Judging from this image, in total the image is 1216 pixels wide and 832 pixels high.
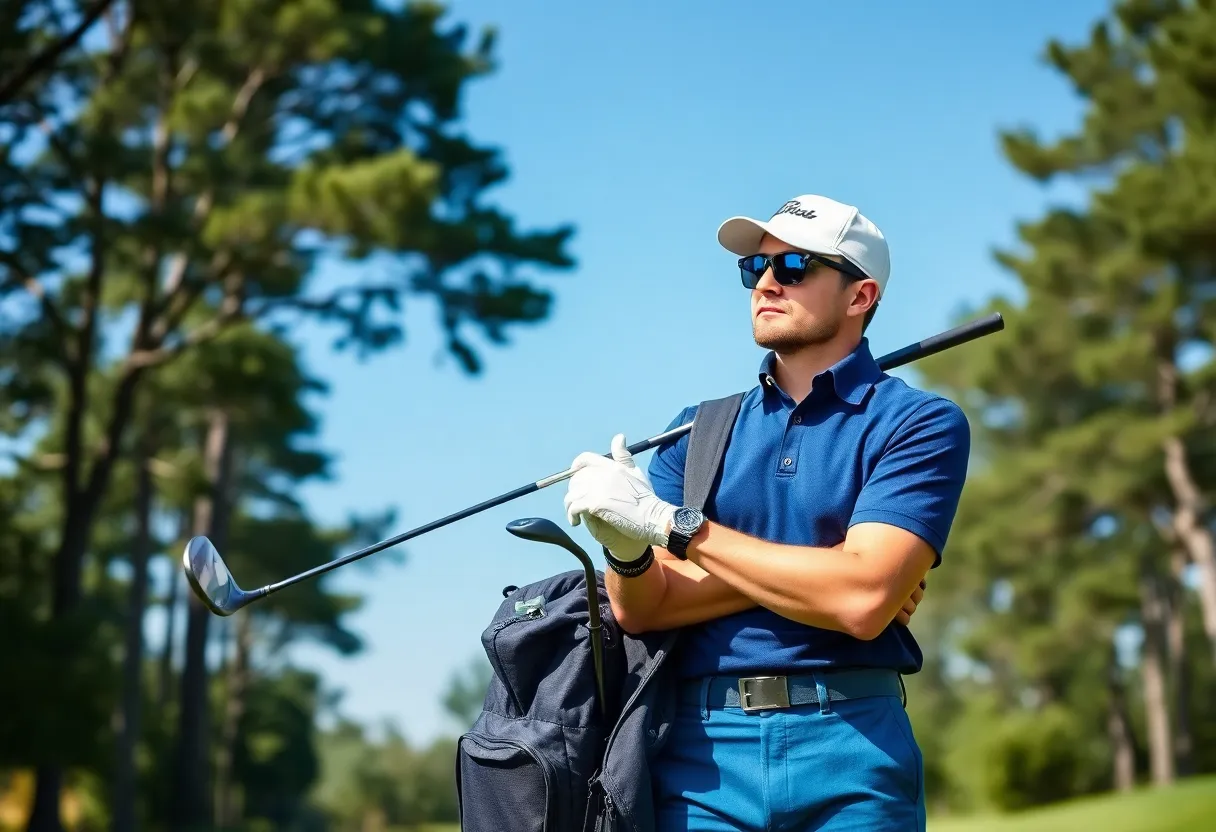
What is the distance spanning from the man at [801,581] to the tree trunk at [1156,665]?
3386 centimetres

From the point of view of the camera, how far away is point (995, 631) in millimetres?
38312

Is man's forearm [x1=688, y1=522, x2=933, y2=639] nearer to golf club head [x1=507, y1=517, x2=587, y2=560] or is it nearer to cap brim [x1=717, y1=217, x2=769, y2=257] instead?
golf club head [x1=507, y1=517, x2=587, y2=560]

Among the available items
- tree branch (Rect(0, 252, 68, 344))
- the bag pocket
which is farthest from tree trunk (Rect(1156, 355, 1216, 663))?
the bag pocket

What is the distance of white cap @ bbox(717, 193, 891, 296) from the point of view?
318 centimetres

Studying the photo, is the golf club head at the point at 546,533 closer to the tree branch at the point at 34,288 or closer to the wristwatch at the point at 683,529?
the wristwatch at the point at 683,529

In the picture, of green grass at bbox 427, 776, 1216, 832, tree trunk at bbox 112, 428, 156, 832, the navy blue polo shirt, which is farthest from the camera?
tree trunk at bbox 112, 428, 156, 832

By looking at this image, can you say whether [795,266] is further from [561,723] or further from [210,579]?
[210,579]

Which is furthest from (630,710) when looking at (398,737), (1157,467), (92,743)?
(398,737)

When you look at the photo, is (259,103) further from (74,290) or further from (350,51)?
(74,290)

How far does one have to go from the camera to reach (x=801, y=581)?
9.17ft

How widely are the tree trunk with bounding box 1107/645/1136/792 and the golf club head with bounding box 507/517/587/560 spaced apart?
39.0m

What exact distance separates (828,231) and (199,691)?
26940mm

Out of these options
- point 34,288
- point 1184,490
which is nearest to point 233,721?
point 34,288

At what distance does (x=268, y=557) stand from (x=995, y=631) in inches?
722
